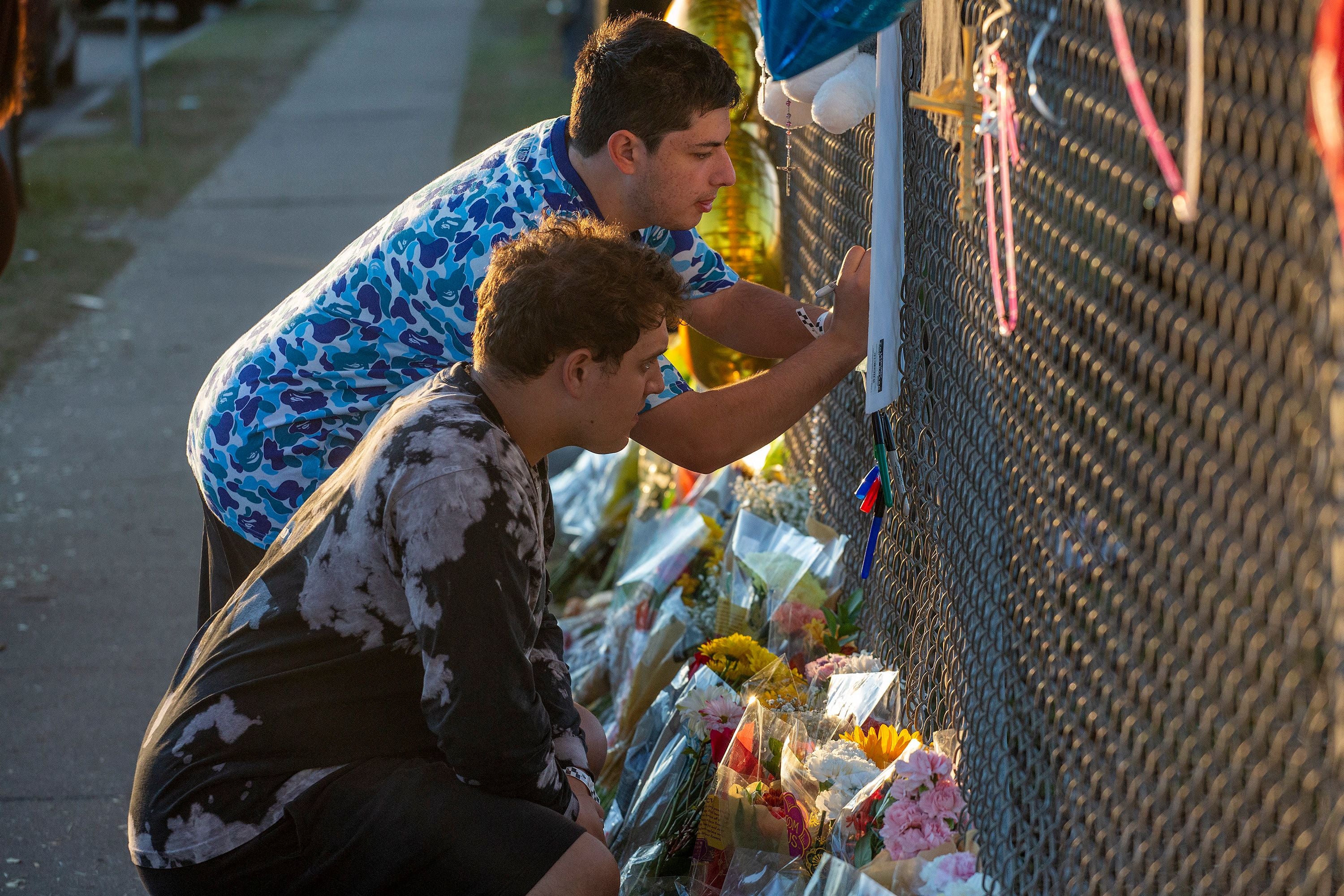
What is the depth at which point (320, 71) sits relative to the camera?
18672mm

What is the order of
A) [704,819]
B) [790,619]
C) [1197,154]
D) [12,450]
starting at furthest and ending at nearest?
[12,450] < [790,619] < [704,819] < [1197,154]

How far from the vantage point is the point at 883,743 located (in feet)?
7.88

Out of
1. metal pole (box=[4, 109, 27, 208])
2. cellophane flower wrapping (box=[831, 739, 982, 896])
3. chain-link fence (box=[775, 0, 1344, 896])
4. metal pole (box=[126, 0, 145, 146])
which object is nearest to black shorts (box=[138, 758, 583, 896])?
cellophane flower wrapping (box=[831, 739, 982, 896])

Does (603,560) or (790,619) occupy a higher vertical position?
(790,619)

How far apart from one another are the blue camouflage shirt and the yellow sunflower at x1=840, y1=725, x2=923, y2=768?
0.72 m

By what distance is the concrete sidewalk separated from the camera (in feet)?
11.3

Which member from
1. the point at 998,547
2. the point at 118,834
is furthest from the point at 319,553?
the point at 118,834

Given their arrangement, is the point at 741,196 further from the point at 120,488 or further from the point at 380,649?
the point at 120,488

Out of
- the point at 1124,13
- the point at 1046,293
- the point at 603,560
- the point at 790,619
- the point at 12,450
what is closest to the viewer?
the point at 1124,13

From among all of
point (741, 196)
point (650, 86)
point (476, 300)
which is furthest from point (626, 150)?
point (741, 196)

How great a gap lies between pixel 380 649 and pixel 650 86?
1.10 meters

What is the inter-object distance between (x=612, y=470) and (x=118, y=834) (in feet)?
7.17

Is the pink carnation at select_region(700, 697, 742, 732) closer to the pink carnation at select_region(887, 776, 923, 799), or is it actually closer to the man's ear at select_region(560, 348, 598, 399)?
the pink carnation at select_region(887, 776, 923, 799)

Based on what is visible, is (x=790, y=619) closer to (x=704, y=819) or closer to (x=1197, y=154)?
(x=704, y=819)
